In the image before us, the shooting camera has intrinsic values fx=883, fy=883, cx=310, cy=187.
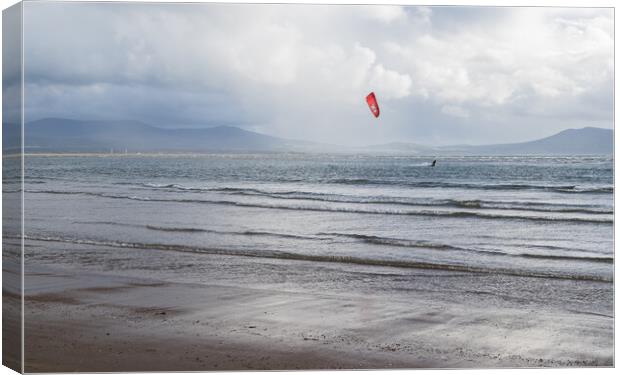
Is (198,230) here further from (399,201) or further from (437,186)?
(437,186)

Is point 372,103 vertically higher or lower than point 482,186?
higher

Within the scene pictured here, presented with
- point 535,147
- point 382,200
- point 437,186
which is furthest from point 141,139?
point 535,147

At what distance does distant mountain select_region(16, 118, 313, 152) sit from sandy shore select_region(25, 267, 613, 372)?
0.96m

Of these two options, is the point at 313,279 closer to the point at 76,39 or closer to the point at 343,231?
the point at 343,231

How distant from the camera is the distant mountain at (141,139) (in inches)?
237

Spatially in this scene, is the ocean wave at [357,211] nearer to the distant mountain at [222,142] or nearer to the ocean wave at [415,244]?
the ocean wave at [415,244]

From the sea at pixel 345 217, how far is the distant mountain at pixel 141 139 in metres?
0.09

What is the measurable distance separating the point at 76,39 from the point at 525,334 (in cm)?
351

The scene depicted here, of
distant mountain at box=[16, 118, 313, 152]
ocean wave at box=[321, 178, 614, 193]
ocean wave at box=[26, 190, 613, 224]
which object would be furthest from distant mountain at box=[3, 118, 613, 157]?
ocean wave at box=[26, 190, 613, 224]

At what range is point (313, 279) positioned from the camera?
6297 mm

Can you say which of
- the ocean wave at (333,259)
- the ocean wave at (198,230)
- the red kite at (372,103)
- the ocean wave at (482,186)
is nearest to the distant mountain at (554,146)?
the ocean wave at (482,186)

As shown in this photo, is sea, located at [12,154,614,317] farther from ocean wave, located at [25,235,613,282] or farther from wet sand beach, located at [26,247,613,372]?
wet sand beach, located at [26,247,613,372]

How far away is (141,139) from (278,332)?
5.33ft

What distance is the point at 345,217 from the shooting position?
6.43 metres
